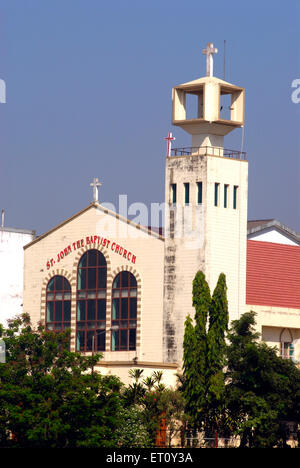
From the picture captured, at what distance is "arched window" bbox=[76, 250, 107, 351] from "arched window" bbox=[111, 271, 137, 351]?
1.05 metres

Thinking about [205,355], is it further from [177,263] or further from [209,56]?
[209,56]

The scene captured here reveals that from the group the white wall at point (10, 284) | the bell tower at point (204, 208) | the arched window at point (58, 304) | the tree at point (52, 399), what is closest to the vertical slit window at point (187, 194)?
the bell tower at point (204, 208)

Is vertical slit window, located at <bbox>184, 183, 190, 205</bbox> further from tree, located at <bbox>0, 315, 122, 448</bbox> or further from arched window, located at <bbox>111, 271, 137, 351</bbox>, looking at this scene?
tree, located at <bbox>0, 315, 122, 448</bbox>

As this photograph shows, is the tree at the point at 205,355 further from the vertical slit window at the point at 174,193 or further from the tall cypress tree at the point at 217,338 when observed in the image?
the vertical slit window at the point at 174,193

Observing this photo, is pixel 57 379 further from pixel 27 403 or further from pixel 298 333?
pixel 298 333

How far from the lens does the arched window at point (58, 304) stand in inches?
4348

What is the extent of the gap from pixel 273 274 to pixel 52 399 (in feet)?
80.6

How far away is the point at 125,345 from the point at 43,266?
11010mm

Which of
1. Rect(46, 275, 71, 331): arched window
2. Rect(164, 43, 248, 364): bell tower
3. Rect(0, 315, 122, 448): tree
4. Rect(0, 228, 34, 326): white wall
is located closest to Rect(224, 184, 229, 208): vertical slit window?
Rect(164, 43, 248, 364): bell tower

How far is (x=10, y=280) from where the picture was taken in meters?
116

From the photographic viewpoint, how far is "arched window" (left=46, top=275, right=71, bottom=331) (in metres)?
110

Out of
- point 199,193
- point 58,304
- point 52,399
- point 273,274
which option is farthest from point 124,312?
point 52,399

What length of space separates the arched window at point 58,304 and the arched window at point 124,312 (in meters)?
4.67
